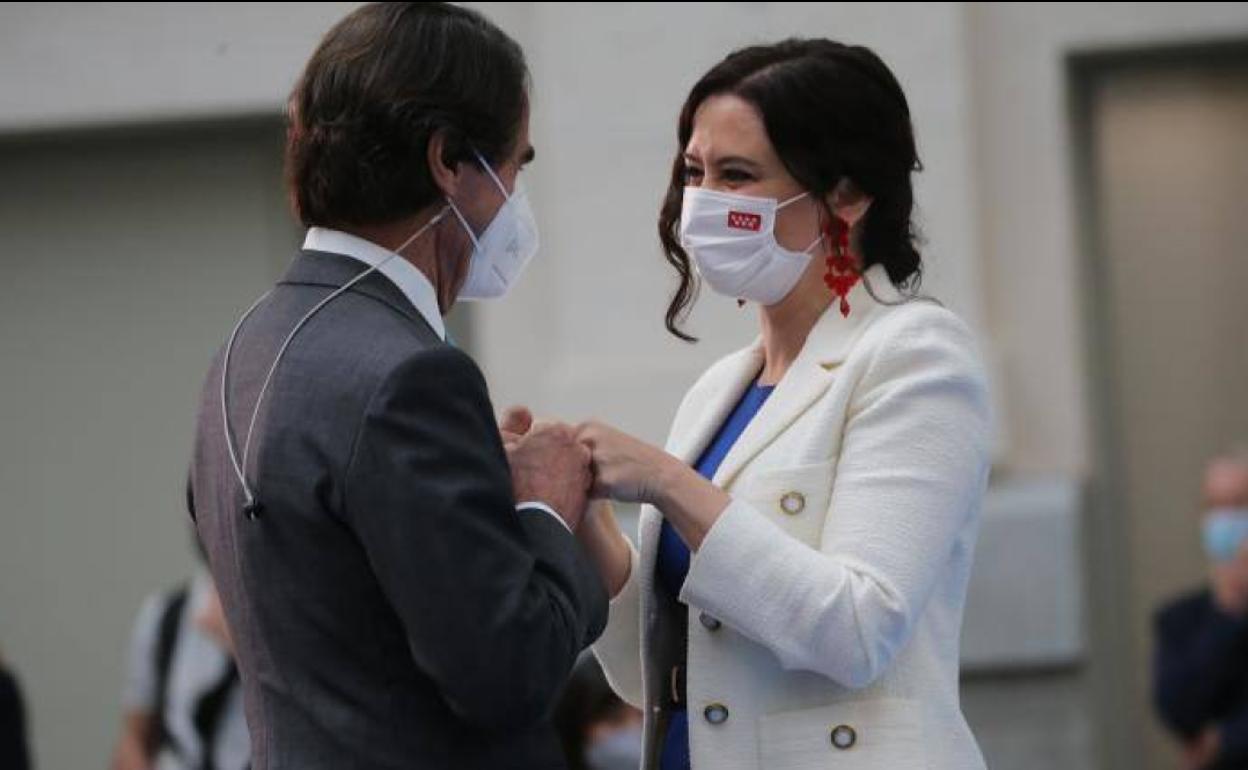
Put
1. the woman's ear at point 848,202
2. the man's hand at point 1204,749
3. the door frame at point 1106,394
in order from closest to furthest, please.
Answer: the woman's ear at point 848,202
the man's hand at point 1204,749
the door frame at point 1106,394

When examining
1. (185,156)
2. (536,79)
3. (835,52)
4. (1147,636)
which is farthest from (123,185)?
(835,52)

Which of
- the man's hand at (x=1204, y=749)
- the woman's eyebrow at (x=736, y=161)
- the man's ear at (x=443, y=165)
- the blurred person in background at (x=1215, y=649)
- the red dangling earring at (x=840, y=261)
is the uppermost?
the man's ear at (x=443, y=165)

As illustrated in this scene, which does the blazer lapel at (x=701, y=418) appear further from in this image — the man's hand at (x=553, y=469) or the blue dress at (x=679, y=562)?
the man's hand at (x=553, y=469)

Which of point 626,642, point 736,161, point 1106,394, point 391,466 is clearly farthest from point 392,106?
point 1106,394

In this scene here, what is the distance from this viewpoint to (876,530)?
10.2 feet

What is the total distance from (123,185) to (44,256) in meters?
0.32

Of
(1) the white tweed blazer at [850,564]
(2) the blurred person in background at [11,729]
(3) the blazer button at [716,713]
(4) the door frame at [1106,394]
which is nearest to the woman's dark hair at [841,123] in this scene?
(1) the white tweed blazer at [850,564]

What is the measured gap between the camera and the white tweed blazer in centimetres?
305

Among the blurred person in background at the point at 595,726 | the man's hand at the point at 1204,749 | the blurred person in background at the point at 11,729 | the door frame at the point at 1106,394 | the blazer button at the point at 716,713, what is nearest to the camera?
the blazer button at the point at 716,713

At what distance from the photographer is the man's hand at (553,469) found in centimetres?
296

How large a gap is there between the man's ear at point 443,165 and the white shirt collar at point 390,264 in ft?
0.32

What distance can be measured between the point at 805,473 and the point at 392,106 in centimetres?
74

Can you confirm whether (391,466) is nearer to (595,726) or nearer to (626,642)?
(626,642)

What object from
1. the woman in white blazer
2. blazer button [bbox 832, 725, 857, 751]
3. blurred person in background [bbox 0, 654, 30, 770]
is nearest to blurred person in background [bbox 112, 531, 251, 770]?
blurred person in background [bbox 0, 654, 30, 770]
